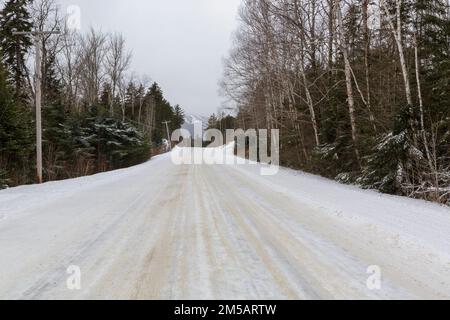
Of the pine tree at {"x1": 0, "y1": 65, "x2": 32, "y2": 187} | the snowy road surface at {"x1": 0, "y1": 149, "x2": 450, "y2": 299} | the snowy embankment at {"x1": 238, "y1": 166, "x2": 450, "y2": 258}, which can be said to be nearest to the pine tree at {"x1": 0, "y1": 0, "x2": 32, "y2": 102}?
the pine tree at {"x1": 0, "y1": 65, "x2": 32, "y2": 187}

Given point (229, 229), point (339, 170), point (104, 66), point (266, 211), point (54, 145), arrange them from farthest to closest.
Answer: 1. point (104, 66)
2. point (54, 145)
3. point (339, 170)
4. point (266, 211)
5. point (229, 229)

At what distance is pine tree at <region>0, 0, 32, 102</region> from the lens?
29614mm

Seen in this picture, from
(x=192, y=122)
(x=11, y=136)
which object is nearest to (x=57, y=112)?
(x=11, y=136)

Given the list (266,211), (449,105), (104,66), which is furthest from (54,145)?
(104,66)

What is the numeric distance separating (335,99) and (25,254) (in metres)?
15.2

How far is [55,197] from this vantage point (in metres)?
10.9

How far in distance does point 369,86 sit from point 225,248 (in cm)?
1262

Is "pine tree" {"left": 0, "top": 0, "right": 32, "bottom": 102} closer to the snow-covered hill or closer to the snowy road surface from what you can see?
the snowy road surface

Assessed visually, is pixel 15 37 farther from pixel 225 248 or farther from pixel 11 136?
pixel 225 248

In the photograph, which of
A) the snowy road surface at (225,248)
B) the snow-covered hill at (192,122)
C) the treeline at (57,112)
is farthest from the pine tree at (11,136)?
the snow-covered hill at (192,122)

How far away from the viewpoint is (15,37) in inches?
1169

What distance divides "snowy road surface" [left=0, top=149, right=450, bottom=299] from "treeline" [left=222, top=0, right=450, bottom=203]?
1.93 meters

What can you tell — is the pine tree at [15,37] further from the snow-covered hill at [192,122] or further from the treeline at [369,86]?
the snow-covered hill at [192,122]

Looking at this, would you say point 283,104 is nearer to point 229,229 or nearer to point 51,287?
point 229,229
